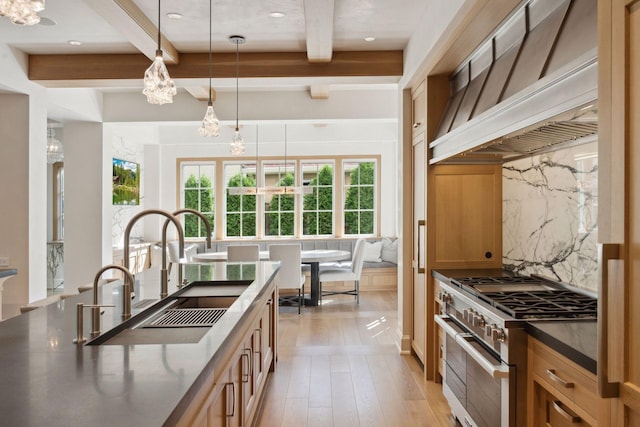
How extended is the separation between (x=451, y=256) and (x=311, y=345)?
1826mm

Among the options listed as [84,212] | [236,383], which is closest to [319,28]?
[236,383]

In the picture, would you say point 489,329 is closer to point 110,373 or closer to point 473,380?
point 473,380

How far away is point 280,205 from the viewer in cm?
884

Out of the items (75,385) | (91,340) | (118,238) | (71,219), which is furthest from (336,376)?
(118,238)

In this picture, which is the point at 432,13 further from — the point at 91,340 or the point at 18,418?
the point at 18,418

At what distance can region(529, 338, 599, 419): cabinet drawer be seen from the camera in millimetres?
1566

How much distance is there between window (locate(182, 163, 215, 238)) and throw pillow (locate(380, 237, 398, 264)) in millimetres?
3195

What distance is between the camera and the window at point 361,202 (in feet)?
28.5

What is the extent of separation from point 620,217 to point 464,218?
2479mm

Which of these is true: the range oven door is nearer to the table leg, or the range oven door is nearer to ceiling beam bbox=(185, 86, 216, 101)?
the table leg

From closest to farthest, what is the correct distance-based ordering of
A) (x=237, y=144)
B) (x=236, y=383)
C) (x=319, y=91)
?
(x=236, y=383), (x=237, y=144), (x=319, y=91)

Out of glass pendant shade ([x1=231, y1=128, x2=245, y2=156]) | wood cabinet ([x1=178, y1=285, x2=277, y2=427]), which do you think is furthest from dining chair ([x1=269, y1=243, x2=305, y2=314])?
wood cabinet ([x1=178, y1=285, x2=277, y2=427])

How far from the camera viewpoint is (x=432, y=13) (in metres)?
3.36

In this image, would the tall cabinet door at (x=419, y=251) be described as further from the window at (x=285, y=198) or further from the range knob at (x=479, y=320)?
the window at (x=285, y=198)
